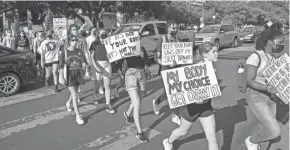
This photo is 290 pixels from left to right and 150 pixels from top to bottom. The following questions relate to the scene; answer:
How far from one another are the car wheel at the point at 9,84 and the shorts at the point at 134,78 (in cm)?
436

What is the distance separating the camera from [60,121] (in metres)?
4.91

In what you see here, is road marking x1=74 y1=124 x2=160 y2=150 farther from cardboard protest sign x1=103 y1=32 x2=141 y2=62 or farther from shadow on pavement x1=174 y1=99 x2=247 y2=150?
→ cardboard protest sign x1=103 y1=32 x2=141 y2=62

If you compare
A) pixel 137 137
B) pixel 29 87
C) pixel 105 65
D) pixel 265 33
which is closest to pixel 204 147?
pixel 137 137

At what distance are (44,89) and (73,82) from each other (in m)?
3.29

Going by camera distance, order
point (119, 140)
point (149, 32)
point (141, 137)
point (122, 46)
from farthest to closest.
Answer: point (149, 32), point (122, 46), point (119, 140), point (141, 137)

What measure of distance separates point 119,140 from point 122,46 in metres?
1.52

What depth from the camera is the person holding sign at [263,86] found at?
2.92 metres

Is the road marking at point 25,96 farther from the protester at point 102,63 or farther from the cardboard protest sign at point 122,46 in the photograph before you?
the cardboard protest sign at point 122,46

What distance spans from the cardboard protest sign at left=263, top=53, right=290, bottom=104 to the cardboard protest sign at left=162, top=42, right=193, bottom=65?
151cm

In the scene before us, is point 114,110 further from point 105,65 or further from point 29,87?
point 29,87

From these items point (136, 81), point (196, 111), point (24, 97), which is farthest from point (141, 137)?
point (24, 97)

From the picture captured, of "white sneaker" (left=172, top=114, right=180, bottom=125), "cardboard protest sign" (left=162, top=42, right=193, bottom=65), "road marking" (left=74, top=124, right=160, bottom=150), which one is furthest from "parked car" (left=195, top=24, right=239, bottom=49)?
"road marking" (left=74, top=124, right=160, bottom=150)

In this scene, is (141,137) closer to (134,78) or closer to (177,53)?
(134,78)

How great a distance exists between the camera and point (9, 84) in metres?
6.83
